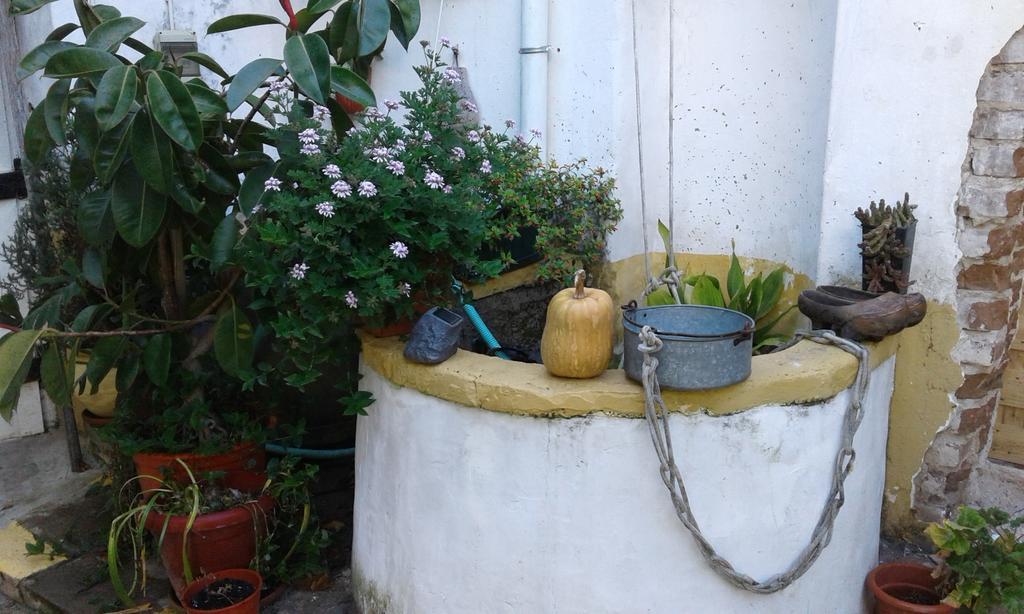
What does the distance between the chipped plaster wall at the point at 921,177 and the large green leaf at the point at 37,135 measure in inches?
113

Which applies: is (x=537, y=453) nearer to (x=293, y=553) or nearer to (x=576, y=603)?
(x=576, y=603)

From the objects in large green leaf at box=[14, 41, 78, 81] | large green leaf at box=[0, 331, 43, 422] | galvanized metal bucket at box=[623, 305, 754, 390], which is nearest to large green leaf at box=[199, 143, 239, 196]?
large green leaf at box=[14, 41, 78, 81]

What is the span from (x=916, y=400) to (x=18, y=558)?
3687mm

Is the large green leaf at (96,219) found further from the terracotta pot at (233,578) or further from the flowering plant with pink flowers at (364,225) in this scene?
the terracotta pot at (233,578)

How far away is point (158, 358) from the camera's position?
3.52 metres

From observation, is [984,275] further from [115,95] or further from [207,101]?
[115,95]

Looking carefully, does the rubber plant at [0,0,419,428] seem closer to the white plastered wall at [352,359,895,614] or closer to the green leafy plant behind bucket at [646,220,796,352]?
the white plastered wall at [352,359,895,614]

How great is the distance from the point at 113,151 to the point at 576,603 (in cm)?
210

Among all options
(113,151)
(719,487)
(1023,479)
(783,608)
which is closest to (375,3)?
(113,151)

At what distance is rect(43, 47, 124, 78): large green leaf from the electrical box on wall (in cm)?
122

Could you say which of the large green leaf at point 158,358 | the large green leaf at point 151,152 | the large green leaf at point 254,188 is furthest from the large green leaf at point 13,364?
the large green leaf at point 254,188

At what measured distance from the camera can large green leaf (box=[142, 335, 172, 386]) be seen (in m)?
3.51

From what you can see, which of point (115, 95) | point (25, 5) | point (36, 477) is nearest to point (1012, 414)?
point (115, 95)

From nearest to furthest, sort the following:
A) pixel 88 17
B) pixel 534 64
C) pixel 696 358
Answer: pixel 696 358, pixel 88 17, pixel 534 64
